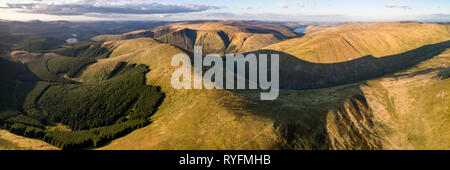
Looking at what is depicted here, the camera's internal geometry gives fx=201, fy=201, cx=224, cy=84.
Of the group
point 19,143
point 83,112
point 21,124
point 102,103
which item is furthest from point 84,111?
point 19,143

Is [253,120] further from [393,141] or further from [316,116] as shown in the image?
[393,141]

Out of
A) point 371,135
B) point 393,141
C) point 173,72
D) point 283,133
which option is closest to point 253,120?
point 283,133

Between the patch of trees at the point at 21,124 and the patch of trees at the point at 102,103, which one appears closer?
the patch of trees at the point at 21,124

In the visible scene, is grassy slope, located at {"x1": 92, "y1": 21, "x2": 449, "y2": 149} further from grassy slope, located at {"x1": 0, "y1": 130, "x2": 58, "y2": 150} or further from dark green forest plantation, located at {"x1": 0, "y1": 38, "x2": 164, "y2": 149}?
grassy slope, located at {"x1": 0, "y1": 130, "x2": 58, "y2": 150}

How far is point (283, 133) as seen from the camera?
76.8 m

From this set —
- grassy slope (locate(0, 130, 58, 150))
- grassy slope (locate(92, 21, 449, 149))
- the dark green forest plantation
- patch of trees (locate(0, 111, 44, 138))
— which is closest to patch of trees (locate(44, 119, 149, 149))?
the dark green forest plantation

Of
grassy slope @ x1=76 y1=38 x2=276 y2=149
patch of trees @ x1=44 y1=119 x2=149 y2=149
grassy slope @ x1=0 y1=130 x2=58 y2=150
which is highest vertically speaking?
grassy slope @ x1=76 y1=38 x2=276 y2=149

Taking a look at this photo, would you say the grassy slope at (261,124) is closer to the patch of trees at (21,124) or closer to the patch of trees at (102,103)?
the patch of trees at (102,103)

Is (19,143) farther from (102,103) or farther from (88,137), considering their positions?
(102,103)

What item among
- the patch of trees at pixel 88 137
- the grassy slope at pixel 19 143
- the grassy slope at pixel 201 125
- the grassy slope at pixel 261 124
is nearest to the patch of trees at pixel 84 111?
the patch of trees at pixel 88 137

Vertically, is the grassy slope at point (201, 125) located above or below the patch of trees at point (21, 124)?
above

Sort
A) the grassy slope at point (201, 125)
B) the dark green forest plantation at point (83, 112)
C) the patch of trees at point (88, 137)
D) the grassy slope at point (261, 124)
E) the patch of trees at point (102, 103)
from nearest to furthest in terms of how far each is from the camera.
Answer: the grassy slope at point (201, 125) → the grassy slope at point (261, 124) → the patch of trees at point (88, 137) → the dark green forest plantation at point (83, 112) → the patch of trees at point (102, 103)
